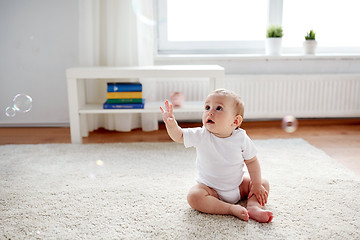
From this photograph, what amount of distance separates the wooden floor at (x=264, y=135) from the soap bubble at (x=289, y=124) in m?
0.04

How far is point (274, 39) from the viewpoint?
2.67 metres

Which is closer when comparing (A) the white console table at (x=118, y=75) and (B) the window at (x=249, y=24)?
(A) the white console table at (x=118, y=75)

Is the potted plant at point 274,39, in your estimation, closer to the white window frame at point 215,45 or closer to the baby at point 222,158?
the white window frame at point 215,45

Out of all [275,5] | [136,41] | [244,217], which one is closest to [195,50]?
[136,41]

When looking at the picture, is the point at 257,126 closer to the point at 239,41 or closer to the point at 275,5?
the point at 239,41

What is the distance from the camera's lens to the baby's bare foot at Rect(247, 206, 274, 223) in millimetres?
1195

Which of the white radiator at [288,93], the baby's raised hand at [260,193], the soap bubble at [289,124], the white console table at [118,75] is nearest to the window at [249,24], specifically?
the white radiator at [288,93]

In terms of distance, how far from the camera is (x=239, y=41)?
283 centimetres

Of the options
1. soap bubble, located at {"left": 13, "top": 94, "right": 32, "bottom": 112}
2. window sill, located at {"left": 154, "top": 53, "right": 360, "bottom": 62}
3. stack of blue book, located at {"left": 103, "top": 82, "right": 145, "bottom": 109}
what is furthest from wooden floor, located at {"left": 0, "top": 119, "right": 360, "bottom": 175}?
window sill, located at {"left": 154, "top": 53, "right": 360, "bottom": 62}

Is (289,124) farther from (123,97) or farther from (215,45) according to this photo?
(123,97)

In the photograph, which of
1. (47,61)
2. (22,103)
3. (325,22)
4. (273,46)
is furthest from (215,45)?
(22,103)

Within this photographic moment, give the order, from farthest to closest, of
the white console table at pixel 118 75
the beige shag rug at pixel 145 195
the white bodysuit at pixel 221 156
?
the white console table at pixel 118 75
the white bodysuit at pixel 221 156
the beige shag rug at pixel 145 195

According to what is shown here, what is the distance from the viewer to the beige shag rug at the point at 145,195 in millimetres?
1149

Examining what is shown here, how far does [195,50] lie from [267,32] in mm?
583
